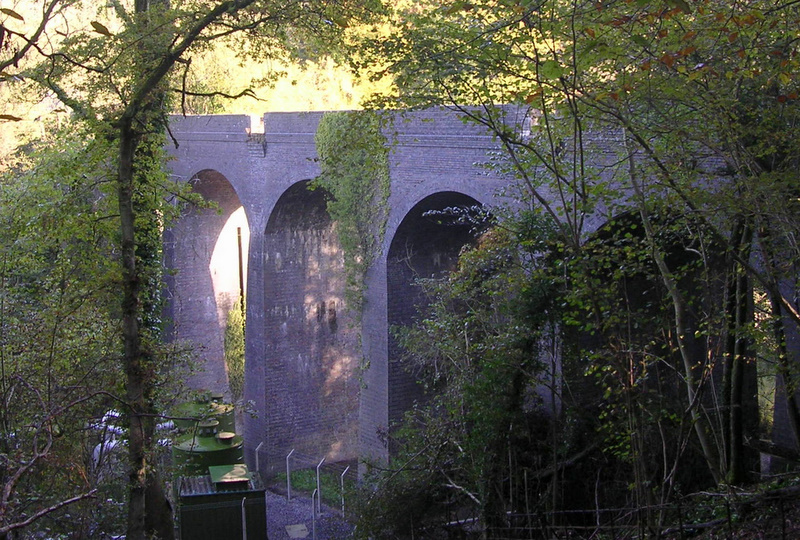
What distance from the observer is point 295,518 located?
12.8m

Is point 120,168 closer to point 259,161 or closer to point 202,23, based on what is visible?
point 202,23

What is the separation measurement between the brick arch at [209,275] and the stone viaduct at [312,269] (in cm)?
12

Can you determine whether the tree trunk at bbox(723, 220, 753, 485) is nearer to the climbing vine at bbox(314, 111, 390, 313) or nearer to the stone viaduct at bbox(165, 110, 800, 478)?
the stone viaduct at bbox(165, 110, 800, 478)

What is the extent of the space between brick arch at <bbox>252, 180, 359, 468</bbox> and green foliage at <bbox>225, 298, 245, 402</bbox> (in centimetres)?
315

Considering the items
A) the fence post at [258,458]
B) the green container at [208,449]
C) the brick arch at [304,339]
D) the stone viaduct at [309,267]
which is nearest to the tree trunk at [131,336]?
the stone viaduct at [309,267]

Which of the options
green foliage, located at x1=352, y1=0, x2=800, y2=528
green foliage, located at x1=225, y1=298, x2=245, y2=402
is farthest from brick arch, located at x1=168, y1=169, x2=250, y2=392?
green foliage, located at x1=352, y1=0, x2=800, y2=528

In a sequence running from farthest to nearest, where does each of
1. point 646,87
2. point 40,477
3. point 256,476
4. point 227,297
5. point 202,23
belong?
point 227,297 < point 256,476 < point 40,477 < point 202,23 < point 646,87

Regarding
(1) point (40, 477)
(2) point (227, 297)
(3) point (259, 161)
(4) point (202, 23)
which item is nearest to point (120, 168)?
(4) point (202, 23)

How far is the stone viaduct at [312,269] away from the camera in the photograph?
11.0 m

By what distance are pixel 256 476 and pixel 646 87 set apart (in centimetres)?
883

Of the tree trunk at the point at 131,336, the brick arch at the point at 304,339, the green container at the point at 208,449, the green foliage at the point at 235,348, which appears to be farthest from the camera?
the green foliage at the point at 235,348

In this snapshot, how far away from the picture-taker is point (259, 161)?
14.3m

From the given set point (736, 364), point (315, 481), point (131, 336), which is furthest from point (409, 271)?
point (736, 364)

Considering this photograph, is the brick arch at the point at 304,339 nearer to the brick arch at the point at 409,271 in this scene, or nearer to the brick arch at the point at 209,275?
the brick arch at the point at 409,271
